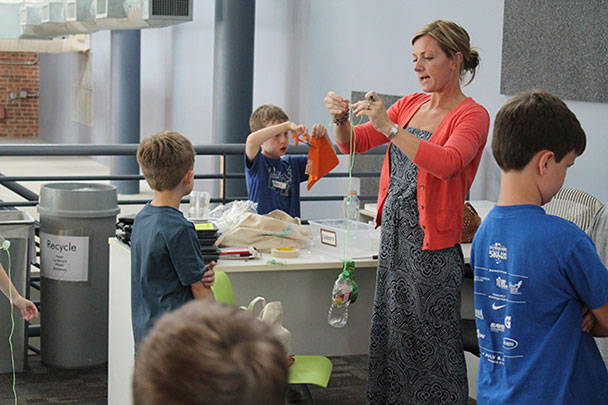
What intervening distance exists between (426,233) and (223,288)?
0.80 m

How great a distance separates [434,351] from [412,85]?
324 centimetres

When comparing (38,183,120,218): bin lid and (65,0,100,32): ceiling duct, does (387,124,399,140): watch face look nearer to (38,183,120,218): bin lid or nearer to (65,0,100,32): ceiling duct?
(38,183,120,218): bin lid

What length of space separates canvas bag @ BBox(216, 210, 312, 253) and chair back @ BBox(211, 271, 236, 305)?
0.30 meters

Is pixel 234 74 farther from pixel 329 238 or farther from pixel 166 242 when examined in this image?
pixel 166 242

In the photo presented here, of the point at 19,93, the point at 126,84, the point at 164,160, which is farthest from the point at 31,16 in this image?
the point at 164,160

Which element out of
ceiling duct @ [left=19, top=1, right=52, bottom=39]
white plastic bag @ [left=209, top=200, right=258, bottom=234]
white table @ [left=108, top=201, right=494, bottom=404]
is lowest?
white table @ [left=108, top=201, right=494, bottom=404]

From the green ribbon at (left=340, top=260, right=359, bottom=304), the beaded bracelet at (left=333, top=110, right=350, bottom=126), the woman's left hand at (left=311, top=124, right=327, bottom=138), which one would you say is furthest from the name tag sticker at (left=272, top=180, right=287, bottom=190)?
the beaded bracelet at (left=333, top=110, right=350, bottom=126)

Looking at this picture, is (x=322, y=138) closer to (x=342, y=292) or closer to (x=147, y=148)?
(x=342, y=292)

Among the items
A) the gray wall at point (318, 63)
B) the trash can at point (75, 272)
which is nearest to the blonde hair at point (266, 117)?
the trash can at point (75, 272)

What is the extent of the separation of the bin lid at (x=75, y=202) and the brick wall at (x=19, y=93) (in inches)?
543

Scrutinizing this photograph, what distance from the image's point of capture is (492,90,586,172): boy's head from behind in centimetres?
173

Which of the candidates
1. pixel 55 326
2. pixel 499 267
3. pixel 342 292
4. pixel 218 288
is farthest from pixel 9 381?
pixel 499 267

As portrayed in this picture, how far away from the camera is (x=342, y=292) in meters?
2.99

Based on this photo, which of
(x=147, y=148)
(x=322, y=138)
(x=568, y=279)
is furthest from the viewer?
(x=322, y=138)
